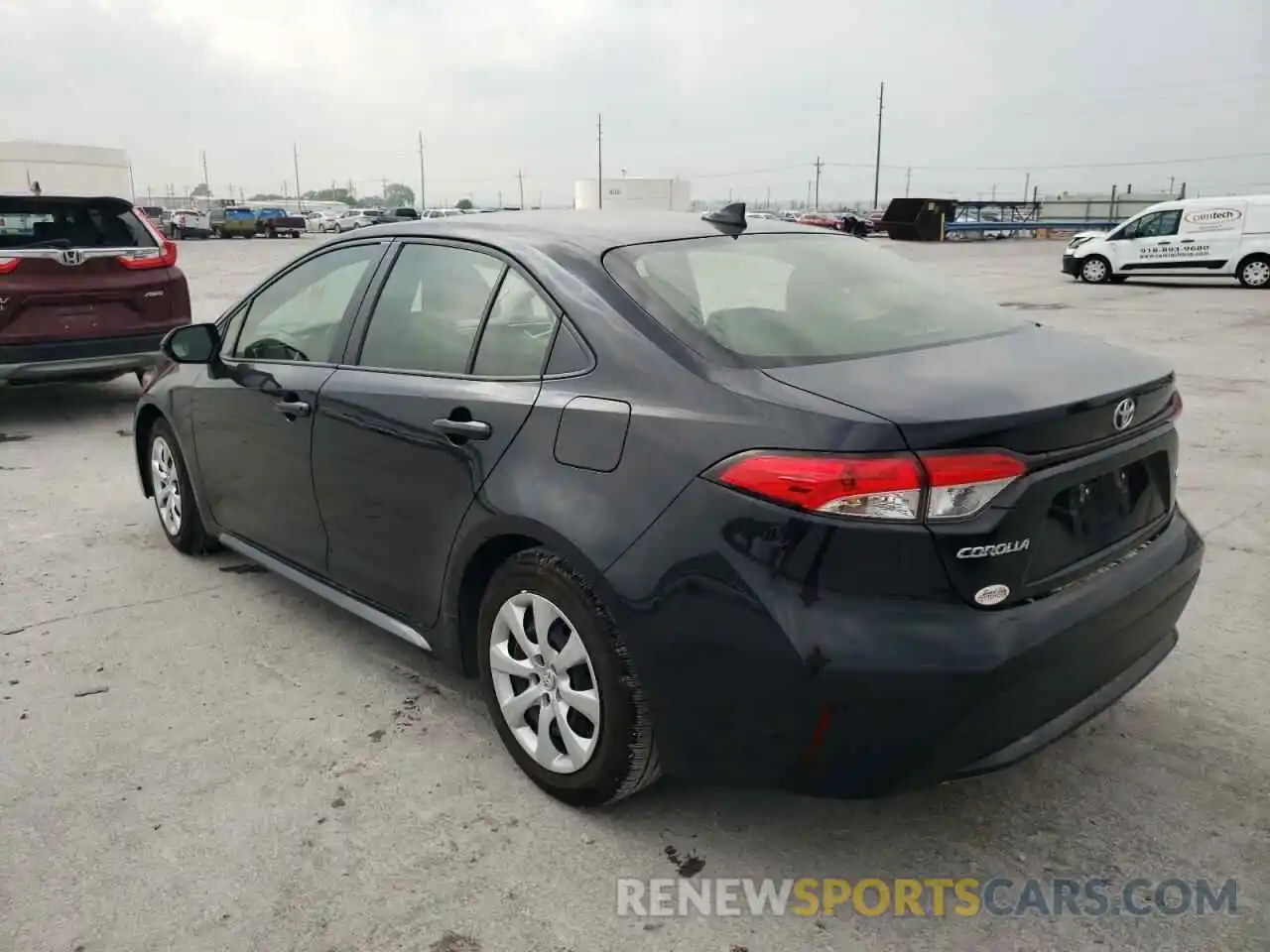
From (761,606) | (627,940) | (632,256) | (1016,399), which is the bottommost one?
(627,940)

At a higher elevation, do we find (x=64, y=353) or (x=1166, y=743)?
(x=64, y=353)

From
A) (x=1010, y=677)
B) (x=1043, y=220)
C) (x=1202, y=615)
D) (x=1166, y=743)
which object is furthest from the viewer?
(x=1043, y=220)

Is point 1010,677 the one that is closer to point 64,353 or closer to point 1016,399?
point 1016,399

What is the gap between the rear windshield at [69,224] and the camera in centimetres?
751

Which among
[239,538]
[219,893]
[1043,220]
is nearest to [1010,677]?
[219,893]

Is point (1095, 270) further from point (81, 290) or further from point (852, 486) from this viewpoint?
point (852, 486)

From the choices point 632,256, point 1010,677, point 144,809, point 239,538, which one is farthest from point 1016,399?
point 239,538

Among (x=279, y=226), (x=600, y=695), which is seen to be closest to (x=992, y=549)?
(x=600, y=695)

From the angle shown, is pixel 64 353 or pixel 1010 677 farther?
pixel 64 353

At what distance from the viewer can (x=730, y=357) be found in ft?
8.04

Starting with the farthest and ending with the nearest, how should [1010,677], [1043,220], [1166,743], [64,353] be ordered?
[1043,220], [64,353], [1166,743], [1010,677]

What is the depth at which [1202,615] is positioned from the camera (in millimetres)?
3959

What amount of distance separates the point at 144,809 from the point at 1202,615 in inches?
148

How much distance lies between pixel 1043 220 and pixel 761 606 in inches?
2518
